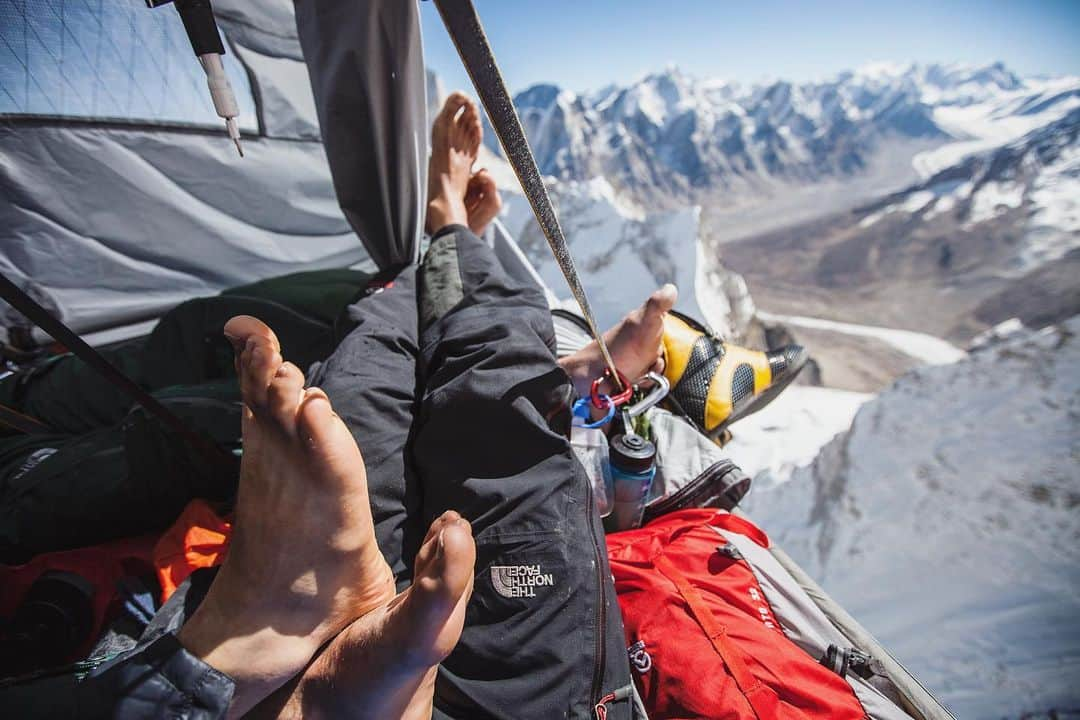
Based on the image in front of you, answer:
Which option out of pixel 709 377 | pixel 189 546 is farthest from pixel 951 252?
pixel 189 546

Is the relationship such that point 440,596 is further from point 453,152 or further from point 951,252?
point 951,252

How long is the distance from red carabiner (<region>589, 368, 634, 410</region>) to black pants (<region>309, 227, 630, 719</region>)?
0.16 metres

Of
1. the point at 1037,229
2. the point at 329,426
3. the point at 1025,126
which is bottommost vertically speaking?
the point at 1037,229

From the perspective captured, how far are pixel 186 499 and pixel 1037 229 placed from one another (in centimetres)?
3113

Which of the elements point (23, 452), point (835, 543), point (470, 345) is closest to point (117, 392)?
point (23, 452)

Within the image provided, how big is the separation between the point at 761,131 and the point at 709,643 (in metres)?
59.1

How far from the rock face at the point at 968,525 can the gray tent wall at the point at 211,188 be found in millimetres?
1998

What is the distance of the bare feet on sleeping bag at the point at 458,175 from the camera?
4.43 ft

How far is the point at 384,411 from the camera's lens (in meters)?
0.76

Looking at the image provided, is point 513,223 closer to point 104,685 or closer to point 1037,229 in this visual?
point 104,685

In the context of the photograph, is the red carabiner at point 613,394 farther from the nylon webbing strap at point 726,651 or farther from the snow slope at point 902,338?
the snow slope at point 902,338

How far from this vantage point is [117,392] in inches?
41.7

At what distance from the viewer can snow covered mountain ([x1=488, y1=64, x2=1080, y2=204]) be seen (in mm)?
42031

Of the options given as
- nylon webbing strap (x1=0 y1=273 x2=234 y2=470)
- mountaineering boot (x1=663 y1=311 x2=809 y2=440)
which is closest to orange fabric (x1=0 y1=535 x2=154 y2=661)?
nylon webbing strap (x1=0 y1=273 x2=234 y2=470)
